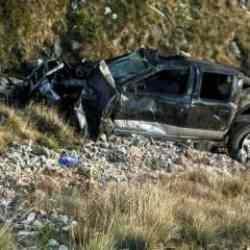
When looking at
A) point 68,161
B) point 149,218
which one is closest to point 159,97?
point 68,161

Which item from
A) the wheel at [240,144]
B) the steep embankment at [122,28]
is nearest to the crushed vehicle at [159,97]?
the wheel at [240,144]

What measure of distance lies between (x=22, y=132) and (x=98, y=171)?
1.71m

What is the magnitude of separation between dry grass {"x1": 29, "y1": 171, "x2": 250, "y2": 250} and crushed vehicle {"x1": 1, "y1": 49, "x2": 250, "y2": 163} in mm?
2357

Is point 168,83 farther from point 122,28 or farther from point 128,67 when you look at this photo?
point 122,28

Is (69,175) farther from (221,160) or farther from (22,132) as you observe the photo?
(221,160)

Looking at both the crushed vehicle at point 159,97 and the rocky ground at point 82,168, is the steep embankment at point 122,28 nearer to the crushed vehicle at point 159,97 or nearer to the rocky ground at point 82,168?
the crushed vehicle at point 159,97

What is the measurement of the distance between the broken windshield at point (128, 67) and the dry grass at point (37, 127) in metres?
1.19

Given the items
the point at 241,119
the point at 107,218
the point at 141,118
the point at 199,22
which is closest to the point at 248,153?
the point at 241,119

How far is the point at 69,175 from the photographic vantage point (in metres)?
8.81

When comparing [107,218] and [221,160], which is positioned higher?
[107,218]

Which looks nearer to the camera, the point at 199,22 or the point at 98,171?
the point at 98,171

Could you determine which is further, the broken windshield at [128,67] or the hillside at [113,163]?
the broken windshield at [128,67]

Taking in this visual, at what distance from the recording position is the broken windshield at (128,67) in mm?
10445

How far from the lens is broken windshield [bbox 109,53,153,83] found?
10.4 metres
